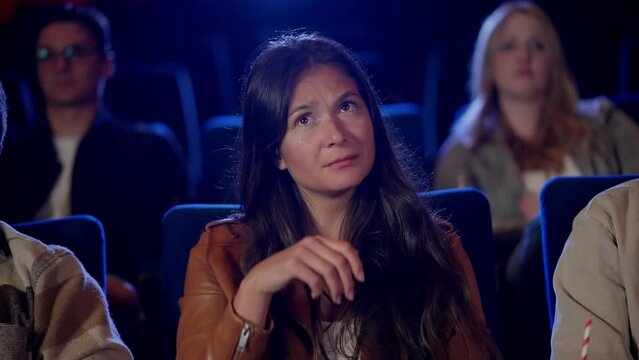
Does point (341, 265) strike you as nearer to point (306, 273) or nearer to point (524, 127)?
point (306, 273)

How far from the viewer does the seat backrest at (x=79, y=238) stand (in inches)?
76.9

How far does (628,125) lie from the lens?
3047 mm

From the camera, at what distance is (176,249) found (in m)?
1.98

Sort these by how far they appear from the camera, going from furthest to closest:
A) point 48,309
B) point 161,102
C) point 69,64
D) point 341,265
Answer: point 161,102 → point 69,64 → point 48,309 → point 341,265

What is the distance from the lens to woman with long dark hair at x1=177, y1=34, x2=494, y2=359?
170 cm

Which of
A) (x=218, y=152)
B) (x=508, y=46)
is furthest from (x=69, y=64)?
(x=508, y=46)

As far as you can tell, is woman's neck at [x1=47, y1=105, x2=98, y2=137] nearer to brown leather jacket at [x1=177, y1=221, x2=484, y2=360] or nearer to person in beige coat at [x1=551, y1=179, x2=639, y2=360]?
brown leather jacket at [x1=177, y1=221, x2=484, y2=360]

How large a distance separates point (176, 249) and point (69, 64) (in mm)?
1419

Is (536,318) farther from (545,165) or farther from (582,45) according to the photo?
(582,45)

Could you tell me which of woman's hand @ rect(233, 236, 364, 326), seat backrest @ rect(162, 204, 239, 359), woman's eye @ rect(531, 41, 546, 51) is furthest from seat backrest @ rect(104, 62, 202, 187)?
woman's hand @ rect(233, 236, 364, 326)

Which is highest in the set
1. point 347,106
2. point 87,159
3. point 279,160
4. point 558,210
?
point 347,106

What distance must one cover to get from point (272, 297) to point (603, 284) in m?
0.58

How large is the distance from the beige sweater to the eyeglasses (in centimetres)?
162

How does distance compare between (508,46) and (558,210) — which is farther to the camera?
(508,46)
